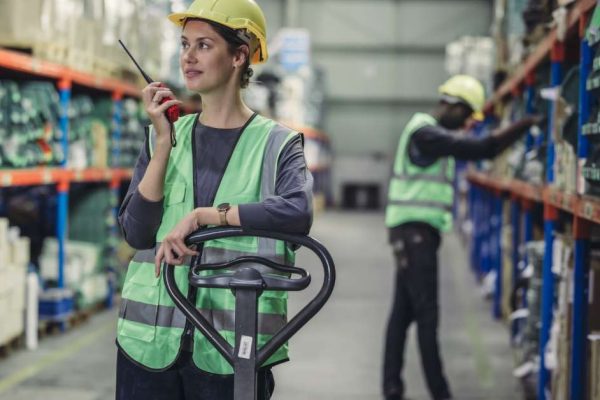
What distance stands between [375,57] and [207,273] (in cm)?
2377

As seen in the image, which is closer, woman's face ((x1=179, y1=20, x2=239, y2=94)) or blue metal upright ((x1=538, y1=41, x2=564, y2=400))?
woman's face ((x1=179, y1=20, x2=239, y2=94))

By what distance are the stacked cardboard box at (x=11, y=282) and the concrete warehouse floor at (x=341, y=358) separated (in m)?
0.26

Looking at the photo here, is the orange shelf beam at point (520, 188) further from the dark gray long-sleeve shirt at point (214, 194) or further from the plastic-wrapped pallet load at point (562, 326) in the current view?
the dark gray long-sleeve shirt at point (214, 194)

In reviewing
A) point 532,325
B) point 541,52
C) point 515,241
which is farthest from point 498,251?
point 541,52

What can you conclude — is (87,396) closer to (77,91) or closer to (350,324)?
(350,324)

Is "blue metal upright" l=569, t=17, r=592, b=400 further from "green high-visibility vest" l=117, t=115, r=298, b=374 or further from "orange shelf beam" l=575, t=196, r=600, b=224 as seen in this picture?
"green high-visibility vest" l=117, t=115, r=298, b=374

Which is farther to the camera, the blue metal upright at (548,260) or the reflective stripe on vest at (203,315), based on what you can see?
the blue metal upright at (548,260)

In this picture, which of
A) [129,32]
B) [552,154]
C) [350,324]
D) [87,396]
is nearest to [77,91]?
[129,32]

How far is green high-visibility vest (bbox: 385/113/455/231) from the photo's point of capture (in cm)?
528

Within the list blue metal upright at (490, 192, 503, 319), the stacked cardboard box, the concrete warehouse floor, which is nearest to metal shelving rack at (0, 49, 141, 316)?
the stacked cardboard box

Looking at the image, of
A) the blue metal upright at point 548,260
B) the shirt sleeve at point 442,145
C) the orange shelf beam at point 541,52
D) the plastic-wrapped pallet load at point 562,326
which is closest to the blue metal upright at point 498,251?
the orange shelf beam at point 541,52

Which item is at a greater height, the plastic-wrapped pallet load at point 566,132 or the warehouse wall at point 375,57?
the warehouse wall at point 375,57

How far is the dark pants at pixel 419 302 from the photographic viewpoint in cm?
523

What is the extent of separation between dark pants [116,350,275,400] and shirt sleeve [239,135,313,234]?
1.46 feet
